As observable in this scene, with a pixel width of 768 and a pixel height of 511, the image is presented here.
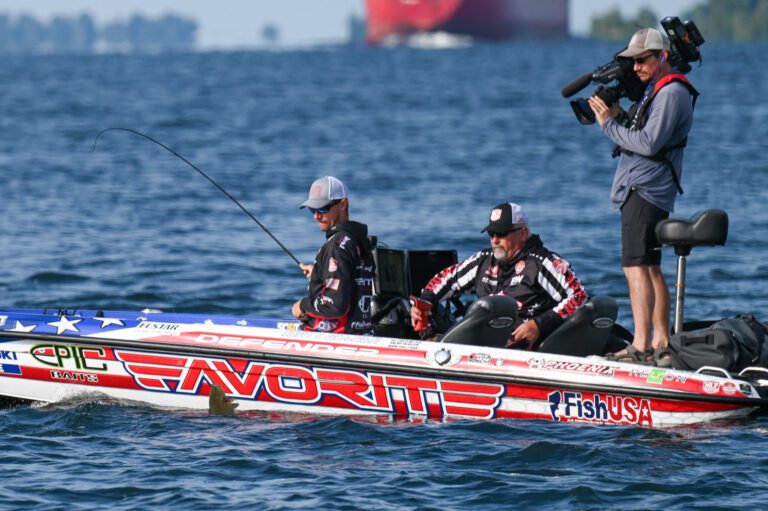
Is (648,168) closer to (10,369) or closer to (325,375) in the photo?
(325,375)

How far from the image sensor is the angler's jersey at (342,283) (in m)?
8.41

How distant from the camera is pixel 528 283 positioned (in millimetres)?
8492

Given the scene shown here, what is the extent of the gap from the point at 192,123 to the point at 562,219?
840 inches

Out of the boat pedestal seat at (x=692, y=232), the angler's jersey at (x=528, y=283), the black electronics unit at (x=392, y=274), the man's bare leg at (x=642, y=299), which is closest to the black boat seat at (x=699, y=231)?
the boat pedestal seat at (x=692, y=232)

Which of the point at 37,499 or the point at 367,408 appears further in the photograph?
the point at 367,408

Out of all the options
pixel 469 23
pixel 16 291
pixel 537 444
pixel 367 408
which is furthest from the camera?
pixel 469 23

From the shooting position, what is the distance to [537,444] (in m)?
7.88

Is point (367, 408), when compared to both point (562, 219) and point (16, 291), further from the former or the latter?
point (562, 219)

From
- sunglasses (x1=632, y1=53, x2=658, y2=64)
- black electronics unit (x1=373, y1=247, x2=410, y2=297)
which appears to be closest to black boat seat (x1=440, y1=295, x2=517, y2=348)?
black electronics unit (x1=373, y1=247, x2=410, y2=297)

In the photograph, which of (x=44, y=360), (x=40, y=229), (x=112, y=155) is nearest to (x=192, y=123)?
(x=112, y=155)

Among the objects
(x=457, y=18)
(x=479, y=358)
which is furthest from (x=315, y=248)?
(x=457, y=18)

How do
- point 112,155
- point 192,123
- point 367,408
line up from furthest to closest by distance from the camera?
point 192,123
point 112,155
point 367,408

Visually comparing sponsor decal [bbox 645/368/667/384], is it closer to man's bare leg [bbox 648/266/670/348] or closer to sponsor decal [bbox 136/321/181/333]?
man's bare leg [bbox 648/266/670/348]

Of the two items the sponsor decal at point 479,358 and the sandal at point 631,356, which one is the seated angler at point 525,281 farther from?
the sandal at point 631,356
